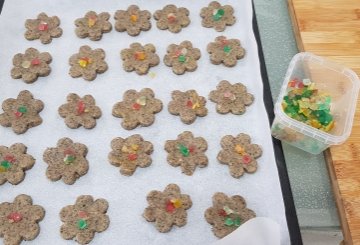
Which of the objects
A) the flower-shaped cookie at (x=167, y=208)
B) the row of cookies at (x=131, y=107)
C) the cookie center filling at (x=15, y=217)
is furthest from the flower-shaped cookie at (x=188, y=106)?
the cookie center filling at (x=15, y=217)

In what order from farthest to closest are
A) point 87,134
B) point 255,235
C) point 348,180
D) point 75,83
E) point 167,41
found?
point 167,41 → point 75,83 → point 87,134 → point 348,180 → point 255,235

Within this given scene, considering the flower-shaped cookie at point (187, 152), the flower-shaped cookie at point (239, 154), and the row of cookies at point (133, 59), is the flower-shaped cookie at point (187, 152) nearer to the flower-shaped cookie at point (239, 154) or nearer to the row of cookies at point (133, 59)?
the flower-shaped cookie at point (239, 154)

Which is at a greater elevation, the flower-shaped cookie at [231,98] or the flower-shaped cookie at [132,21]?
the flower-shaped cookie at [132,21]

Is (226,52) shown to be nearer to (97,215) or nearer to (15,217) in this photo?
(97,215)

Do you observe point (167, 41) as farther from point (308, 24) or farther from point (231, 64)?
point (308, 24)

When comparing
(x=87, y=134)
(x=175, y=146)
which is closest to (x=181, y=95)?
(x=175, y=146)

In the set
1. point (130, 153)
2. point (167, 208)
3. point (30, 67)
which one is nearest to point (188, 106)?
point (130, 153)
